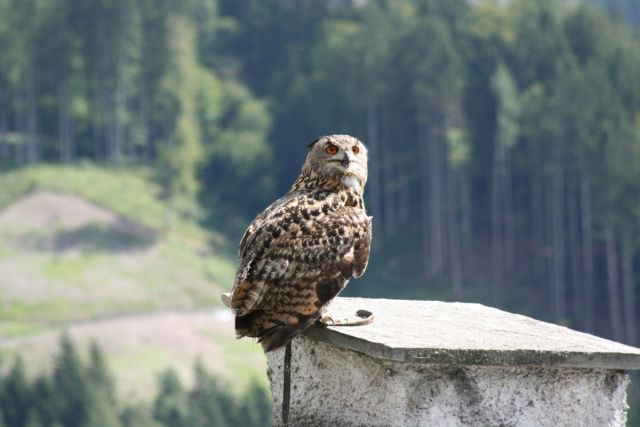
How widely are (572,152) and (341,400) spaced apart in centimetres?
7487

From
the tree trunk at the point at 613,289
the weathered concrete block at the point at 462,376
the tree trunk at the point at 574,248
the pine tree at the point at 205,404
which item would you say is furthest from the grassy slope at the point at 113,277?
the weathered concrete block at the point at 462,376

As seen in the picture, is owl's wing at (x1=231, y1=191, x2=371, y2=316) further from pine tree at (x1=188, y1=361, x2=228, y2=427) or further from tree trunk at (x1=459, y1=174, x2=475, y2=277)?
tree trunk at (x1=459, y1=174, x2=475, y2=277)

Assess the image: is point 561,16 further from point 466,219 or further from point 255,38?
point 255,38

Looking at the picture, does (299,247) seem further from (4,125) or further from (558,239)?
(4,125)

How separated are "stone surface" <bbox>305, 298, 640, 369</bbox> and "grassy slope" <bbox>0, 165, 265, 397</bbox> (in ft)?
187

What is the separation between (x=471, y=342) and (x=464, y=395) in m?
0.33

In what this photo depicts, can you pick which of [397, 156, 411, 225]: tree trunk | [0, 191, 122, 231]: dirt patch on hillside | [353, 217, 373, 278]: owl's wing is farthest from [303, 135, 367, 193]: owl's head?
[397, 156, 411, 225]: tree trunk

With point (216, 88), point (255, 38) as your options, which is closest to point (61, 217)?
point (216, 88)

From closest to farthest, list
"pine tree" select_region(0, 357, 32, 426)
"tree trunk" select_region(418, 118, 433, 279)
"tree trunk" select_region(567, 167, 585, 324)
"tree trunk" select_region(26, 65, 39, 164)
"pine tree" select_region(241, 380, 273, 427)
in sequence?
"pine tree" select_region(241, 380, 273, 427) < "pine tree" select_region(0, 357, 32, 426) < "tree trunk" select_region(567, 167, 585, 324) < "tree trunk" select_region(418, 118, 433, 279) < "tree trunk" select_region(26, 65, 39, 164)

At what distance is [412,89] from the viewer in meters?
102

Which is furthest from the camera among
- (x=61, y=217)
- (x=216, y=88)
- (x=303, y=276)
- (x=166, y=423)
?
(x=216, y=88)

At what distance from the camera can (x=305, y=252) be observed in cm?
1131

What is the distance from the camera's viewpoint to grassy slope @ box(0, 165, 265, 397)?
2906 inches

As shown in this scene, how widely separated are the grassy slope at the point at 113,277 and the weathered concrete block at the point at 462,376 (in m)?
57.4
